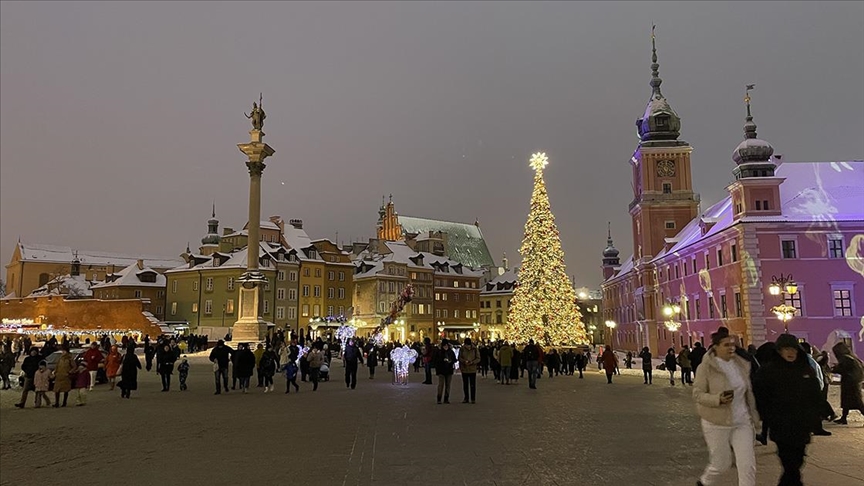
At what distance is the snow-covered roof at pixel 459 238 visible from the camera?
119 m

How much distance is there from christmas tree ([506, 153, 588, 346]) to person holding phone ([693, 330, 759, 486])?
1320 inches

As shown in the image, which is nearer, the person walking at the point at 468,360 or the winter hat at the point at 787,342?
the winter hat at the point at 787,342

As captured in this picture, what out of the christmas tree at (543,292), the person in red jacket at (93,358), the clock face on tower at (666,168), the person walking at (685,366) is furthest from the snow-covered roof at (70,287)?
the person walking at (685,366)

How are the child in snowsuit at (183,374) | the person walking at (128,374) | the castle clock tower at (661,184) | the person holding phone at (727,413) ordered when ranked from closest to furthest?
the person holding phone at (727,413), the person walking at (128,374), the child in snowsuit at (183,374), the castle clock tower at (661,184)

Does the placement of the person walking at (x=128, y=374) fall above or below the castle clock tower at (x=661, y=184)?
below

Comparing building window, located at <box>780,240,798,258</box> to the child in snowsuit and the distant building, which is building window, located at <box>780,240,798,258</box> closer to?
the child in snowsuit

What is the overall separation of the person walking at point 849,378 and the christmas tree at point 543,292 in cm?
2676

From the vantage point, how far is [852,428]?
39.9 feet

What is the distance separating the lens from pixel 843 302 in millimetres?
40906

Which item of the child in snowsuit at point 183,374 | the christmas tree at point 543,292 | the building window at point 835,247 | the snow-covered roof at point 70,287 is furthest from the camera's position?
the snow-covered roof at point 70,287

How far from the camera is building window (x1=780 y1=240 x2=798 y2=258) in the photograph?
42281 millimetres

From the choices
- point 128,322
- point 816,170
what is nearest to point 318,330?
point 128,322

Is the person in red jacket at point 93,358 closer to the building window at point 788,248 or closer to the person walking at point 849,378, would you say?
the person walking at point 849,378

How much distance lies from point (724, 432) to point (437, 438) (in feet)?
18.5
